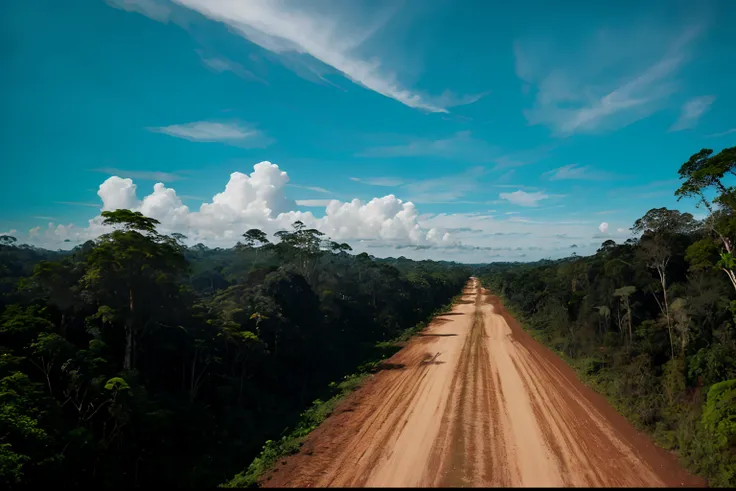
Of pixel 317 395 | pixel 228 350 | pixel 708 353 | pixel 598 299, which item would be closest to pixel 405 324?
pixel 598 299

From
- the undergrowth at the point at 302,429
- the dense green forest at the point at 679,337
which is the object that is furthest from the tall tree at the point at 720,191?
the undergrowth at the point at 302,429

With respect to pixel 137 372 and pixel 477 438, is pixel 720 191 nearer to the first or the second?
A: pixel 477 438

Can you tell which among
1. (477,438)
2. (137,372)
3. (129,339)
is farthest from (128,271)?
(477,438)

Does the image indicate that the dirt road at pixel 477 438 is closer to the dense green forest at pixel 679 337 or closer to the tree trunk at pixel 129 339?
the dense green forest at pixel 679 337

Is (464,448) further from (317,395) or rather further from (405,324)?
(405,324)

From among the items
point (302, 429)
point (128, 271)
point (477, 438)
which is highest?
point (128, 271)

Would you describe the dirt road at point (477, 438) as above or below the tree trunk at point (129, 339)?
below
